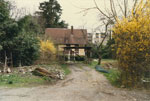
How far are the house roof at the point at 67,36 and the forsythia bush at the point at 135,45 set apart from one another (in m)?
24.9

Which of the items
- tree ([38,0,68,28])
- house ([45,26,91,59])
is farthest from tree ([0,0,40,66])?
tree ([38,0,68,28])

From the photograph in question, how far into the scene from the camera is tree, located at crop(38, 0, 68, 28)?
141ft

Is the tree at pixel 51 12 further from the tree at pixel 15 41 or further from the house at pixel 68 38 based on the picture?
the tree at pixel 15 41

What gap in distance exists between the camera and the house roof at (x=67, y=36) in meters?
34.1

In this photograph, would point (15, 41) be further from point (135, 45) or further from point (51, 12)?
point (51, 12)

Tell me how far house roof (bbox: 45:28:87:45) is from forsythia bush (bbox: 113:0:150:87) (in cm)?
2494

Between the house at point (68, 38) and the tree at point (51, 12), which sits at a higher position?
the tree at point (51, 12)

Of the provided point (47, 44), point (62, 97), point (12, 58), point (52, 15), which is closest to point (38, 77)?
point (62, 97)

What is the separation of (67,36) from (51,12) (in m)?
10.7

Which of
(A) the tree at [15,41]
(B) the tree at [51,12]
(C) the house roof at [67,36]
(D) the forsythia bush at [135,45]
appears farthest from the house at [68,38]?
(D) the forsythia bush at [135,45]

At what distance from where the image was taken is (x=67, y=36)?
36.9 meters

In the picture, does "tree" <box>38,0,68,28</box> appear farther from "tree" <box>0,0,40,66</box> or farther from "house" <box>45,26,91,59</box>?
"tree" <box>0,0,40,66</box>

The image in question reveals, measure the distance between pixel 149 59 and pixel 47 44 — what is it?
18.0 metres

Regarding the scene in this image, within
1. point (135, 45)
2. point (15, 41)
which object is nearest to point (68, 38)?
point (15, 41)
